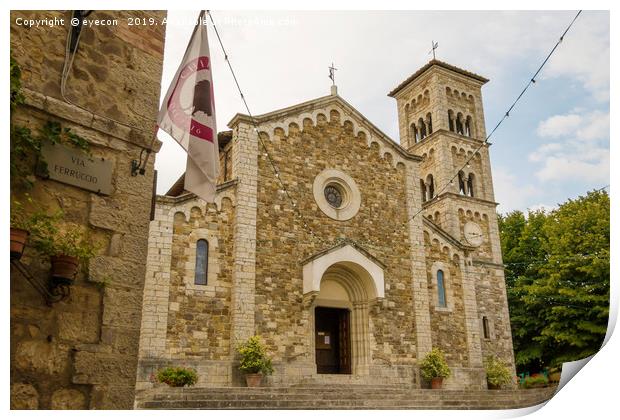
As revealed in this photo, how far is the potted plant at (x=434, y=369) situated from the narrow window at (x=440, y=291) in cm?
174

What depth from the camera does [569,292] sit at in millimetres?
16562

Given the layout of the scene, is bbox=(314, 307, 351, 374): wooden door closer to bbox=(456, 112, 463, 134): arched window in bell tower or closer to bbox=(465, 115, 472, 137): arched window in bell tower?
bbox=(456, 112, 463, 134): arched window in bell tower

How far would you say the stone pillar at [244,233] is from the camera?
41.1ft

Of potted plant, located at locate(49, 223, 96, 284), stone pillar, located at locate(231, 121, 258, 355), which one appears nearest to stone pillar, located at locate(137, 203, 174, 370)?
stone pillar, located at locate(231, 121, 258, 355)

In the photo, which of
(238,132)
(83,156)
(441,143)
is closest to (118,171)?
(83,156)

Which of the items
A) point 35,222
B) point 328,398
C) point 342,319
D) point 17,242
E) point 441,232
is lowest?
point 328,398

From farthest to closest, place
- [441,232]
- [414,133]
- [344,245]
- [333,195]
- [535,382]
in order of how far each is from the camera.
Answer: [414,133]
[535,382]
[441,232]
[333,195]
[344,245]

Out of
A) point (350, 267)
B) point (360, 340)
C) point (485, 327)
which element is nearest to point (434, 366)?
Result: point (360, 340)

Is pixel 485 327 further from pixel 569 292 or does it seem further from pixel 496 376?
pixel 569 292

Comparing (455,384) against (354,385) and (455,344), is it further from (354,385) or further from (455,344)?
(354,385)

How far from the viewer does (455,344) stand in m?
15.5

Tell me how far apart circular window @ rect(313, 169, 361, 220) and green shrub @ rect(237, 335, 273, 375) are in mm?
4164

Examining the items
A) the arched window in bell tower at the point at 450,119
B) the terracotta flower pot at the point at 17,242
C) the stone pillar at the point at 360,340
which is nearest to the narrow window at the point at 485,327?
the stone pillar at the point at 360,340

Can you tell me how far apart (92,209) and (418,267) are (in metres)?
11.8
